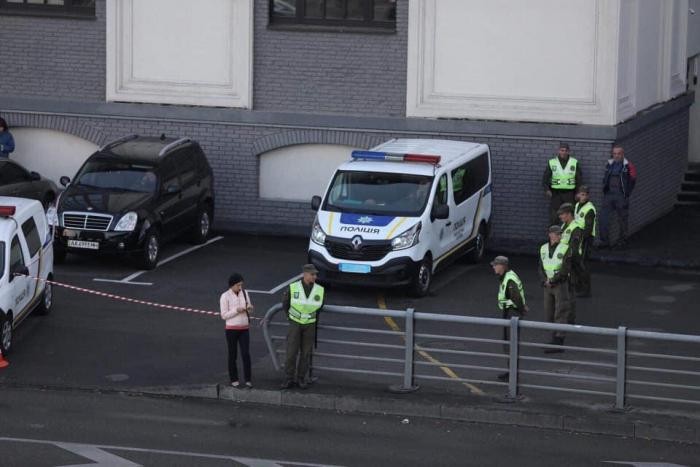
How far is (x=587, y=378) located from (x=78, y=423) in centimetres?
577

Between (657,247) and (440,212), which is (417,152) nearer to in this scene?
(440,212)

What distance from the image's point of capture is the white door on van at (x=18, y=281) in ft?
64.0

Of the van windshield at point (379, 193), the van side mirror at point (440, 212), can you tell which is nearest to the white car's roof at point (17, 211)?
the van windshield at point (379, 193)

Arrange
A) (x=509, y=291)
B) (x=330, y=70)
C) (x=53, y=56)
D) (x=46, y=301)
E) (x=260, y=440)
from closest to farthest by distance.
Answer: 1. (x=260, y=440)
2. (x=509, y=291)
3. (x=46, y=301)
4. (x=330, y=70)
5. (x=53, y=56)

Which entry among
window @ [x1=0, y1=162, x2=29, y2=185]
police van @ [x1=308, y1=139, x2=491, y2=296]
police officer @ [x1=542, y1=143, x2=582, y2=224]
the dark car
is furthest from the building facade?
police van @ [x1=308, y1=139, x2=491, y2=296]

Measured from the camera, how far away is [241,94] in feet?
93.2

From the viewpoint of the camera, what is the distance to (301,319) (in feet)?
58.7

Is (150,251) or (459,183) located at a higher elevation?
(459,183)

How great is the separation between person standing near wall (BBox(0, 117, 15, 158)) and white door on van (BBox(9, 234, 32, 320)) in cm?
899

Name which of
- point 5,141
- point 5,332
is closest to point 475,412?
point 5,332

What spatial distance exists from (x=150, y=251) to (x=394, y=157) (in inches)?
165

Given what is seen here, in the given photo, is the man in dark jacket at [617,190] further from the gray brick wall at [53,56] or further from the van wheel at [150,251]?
the gray brick wall at [53,56]

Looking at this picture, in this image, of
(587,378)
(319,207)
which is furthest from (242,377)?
(319,207)

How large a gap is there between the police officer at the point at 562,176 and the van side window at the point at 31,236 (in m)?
9.52
